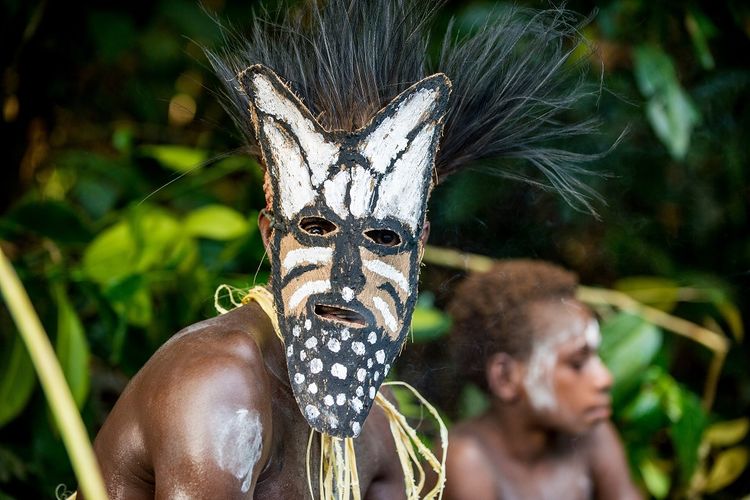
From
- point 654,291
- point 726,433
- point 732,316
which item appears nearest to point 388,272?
point 654,291

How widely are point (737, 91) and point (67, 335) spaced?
2505 mm

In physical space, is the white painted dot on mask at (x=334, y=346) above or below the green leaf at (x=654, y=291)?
above

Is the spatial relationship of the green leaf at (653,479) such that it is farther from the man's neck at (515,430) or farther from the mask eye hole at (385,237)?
the mask eye hole at (385,237)

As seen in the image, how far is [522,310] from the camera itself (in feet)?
9.50

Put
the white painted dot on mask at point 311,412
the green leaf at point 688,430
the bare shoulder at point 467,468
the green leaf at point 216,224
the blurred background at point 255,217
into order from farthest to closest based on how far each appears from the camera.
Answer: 1. the green leaf at point 688,430
2. the green leaf at point 216,224
3. the blurred background at point 255,217
4. the bare shoulder at point 467,468
5. the white painted dot on mask at point 311,412

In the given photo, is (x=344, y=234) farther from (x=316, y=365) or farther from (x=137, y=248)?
(x=137, y=248)

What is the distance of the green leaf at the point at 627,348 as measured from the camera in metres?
3.39

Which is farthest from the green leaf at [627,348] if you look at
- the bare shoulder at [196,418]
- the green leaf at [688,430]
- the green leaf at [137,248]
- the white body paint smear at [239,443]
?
the white body paint smear at [239,443]

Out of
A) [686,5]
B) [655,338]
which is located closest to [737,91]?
[686,5]

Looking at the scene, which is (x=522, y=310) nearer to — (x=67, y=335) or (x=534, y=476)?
(x=534, y=476)

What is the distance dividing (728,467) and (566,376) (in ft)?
5.06

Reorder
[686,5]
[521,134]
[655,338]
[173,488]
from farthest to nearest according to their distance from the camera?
[686,5], [655,338], [521,134], [173,488]

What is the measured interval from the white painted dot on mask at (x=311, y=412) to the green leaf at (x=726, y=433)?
2776 mm

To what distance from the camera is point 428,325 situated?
2.80 meters
